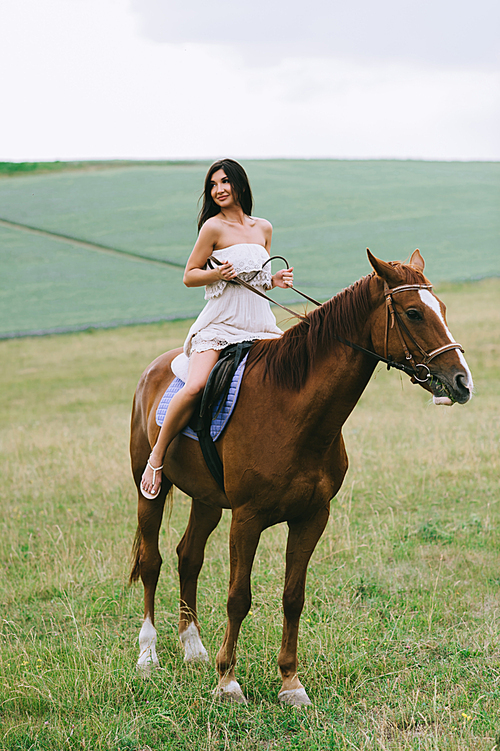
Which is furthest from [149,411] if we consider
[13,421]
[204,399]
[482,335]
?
[482,335]

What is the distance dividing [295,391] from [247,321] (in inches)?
29.0

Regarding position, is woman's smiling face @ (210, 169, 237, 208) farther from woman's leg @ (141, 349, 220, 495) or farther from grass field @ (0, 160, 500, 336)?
grass field @ (0, 160, 500, 336)

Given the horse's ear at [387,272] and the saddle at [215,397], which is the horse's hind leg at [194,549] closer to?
the saddle at [215,397]

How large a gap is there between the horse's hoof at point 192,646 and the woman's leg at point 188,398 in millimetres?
1451

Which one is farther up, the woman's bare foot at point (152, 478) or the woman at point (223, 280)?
the woman at point (223, 280)

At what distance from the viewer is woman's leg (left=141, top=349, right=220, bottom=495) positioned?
4176 millimetres

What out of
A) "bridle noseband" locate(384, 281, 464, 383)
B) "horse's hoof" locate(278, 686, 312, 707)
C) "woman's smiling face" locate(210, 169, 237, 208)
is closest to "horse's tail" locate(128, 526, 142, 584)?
"horse's hoof" locate(278, 686, 312, 707)

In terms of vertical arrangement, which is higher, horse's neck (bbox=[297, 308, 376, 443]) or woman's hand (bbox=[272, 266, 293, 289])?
woman's hand (bbox=[272, 266, 293, 289])

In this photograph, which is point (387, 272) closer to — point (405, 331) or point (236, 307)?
point (405, 331)

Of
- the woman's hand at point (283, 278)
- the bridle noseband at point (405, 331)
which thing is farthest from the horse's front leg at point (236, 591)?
the woman's hand at point (283, 278)

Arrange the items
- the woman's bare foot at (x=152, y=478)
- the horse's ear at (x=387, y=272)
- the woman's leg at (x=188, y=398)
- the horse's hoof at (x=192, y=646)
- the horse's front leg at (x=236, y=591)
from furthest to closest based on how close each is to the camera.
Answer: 1. the horse's hoof at (x=192, y=646)
2. the woman's bare foot at (x=152, y=478)
3. the woman's leg at (x=188, y=398)
4. the horse's front leg at (x=236, y=591)
5. the horse's ear at (x=387, y=272)

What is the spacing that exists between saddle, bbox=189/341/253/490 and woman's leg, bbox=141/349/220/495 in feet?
0.18

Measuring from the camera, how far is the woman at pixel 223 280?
4.20m

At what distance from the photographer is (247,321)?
436cm
